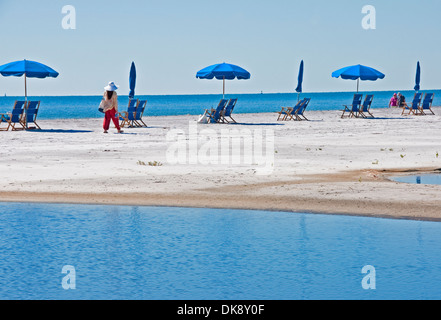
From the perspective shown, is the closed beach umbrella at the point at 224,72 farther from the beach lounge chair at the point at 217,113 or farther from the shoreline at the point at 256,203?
the shoreline at the point at 256,203

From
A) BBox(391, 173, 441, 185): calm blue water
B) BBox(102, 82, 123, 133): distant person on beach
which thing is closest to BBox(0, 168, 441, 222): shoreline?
BBox(391, 173, 441, 185): calm blue water

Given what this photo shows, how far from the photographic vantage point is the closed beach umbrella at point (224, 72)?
25188 millimetres

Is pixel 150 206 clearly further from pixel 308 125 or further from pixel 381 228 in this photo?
pixel 308 125

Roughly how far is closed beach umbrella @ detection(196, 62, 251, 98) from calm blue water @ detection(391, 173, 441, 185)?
14.5 m

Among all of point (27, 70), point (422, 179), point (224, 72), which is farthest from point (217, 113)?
point (422, 179)

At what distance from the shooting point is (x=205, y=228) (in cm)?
809

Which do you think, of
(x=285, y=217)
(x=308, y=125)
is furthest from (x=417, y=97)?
(x=285, y=217)

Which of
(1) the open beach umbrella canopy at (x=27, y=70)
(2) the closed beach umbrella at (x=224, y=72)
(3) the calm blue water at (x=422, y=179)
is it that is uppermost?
(2) the closed beach umbrella at (x=224, y=72)

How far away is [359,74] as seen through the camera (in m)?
28.9

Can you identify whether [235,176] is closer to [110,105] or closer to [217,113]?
[110,105]

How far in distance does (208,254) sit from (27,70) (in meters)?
15.1

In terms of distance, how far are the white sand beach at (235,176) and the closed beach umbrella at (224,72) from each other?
8.24 metres

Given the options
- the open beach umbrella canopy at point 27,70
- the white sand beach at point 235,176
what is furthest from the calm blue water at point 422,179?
the open beach umbrella canopy at point 27,70

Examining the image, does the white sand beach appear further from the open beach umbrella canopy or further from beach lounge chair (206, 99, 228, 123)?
beach lounge chair (206, 99, 228, 123)
